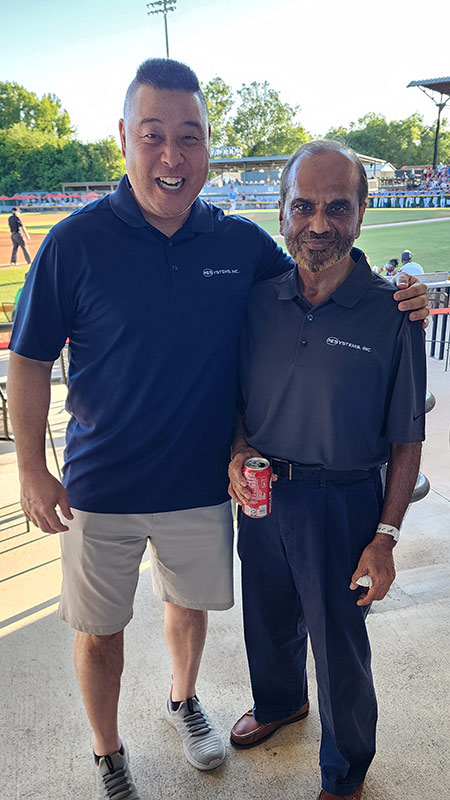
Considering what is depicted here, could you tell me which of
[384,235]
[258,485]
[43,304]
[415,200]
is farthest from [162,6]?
[258,485]

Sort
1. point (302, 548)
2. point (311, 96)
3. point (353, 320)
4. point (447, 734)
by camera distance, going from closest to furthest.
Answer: point (353, 320) → point (302, 548) → point (447, 734) → point (311, 96)

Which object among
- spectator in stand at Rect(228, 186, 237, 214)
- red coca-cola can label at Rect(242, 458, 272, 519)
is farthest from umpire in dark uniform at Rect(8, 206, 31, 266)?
red coca-cola can label at Rect(242, 458, 272, 519)

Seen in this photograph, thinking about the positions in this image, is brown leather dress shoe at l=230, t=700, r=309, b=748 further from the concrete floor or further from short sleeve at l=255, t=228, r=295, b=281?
short sleeve at l=255, t=228, r=295, b=281

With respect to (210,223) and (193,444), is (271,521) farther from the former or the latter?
(210,223)

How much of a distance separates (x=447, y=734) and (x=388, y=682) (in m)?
0.25

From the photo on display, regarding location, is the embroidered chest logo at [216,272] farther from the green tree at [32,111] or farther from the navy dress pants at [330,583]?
the green tree at [32,111]

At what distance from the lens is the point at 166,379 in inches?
57.9

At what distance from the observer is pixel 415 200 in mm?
12453

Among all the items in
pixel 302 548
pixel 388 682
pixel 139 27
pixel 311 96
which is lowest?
pixel 388 682

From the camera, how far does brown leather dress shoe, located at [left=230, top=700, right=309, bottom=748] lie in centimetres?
179

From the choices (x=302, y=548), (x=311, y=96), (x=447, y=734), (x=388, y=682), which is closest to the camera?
(x=302, y=548)

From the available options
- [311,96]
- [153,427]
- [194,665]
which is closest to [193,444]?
[153,427]

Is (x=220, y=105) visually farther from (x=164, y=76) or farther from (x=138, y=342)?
(x=138, y=342)

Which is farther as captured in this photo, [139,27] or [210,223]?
[139,27]
